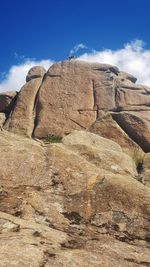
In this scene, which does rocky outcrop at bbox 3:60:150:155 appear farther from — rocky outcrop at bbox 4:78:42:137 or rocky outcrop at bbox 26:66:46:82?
rocky outcrop at bbox 26:66:46:82

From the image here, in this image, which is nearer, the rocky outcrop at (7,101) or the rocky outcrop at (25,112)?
the rocky outcrop at (25,112)

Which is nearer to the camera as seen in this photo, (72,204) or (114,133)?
(72,204)

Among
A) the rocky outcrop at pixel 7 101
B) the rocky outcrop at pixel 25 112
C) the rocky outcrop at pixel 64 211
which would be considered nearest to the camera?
the rocky outcrop at pixel 64 211

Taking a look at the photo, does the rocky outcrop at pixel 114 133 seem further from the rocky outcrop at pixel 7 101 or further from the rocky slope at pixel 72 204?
the rocky outcrop at pixel 7 101

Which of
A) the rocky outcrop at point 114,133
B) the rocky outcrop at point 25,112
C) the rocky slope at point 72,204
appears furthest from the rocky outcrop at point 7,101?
the rocky slope at point 72,204

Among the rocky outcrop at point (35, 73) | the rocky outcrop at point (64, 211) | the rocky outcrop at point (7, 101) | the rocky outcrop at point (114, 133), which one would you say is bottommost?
the rocky outcrop at point (64, 211)

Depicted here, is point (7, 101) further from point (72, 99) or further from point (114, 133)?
point (114, 133)

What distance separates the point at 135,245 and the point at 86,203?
147 inches

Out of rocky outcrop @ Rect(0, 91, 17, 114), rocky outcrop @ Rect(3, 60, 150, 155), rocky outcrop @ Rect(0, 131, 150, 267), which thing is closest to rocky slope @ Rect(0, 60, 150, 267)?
rocky outcrop @ Rect(0, 131, 150, 267)

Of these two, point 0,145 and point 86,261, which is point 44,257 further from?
point 0,145

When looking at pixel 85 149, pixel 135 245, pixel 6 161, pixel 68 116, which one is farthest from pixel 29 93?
pixel 135 245

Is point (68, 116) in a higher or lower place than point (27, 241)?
higher

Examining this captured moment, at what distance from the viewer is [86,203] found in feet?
74.7

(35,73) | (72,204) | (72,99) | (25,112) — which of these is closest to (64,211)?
(72,204)
